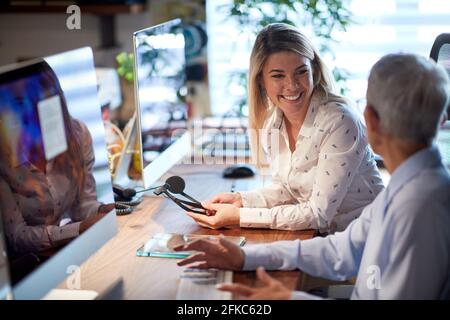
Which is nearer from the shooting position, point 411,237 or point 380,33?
point 411,237

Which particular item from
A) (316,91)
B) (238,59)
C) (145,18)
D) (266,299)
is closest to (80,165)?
(266,299)

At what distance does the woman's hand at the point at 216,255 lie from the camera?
1.56 m

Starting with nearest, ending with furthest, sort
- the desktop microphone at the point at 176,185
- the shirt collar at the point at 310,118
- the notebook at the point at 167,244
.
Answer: the notebook at the point at 167,244 → the shirt collar at the point at 310,118 → the desktop microphone at the point at 176,185

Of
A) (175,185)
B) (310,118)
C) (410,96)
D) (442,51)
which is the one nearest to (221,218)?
(175,185)

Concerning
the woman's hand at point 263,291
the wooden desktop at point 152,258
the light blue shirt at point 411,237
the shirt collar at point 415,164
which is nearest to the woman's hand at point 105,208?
the wooden desktop at point 152,258

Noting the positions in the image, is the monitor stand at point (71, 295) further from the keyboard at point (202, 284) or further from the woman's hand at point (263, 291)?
the woman's hand at point (263, 291)

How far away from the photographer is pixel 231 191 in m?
2.29

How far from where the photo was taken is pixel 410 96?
1.32m

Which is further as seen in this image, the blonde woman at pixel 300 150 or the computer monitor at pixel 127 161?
the computer monitor at pixel 127 161

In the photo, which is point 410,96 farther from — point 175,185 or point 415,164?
point 175,185

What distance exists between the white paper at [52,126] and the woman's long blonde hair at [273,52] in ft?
2.60

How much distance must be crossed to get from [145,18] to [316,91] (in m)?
2.39

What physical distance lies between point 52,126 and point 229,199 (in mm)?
833
